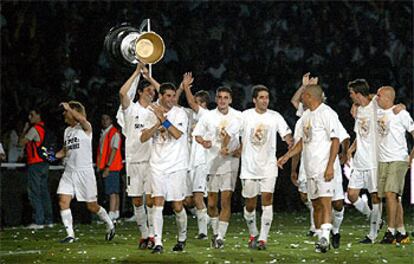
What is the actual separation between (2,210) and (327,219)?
30.4 ft

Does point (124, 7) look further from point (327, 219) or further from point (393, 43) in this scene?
point (327, 219)

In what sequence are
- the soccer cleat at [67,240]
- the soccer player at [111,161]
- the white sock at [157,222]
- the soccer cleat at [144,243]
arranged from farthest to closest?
the soccer player at [111,161]
the soccer cleat at [67,240]
the soccer cleat at [144,243]
the white sock at [157,222]

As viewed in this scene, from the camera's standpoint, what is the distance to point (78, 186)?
17906 millimetres

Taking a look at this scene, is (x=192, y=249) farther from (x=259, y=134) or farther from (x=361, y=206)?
(x=361, y=206)

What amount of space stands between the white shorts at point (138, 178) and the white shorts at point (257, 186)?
1.42 meters

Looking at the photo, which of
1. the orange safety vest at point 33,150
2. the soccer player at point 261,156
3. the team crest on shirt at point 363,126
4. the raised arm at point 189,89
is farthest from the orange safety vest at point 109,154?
the soccer player at point 261,156

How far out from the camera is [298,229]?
2033 centimetres

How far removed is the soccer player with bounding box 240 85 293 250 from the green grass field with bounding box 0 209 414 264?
2.15 ft

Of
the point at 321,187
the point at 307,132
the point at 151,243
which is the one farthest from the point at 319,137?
the point at 151,243

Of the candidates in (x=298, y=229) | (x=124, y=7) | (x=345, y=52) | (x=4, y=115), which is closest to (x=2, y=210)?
(x=4, y=115)

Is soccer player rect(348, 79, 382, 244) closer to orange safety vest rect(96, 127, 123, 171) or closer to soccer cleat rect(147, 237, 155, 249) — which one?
soccer cleat rect(147, 237, 155, 249)

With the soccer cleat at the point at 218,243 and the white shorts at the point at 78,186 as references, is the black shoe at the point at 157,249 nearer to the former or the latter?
the soccer cleat at the point at 218,243

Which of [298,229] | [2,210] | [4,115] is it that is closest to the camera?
[298,229]

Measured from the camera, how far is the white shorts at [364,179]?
1688cm
